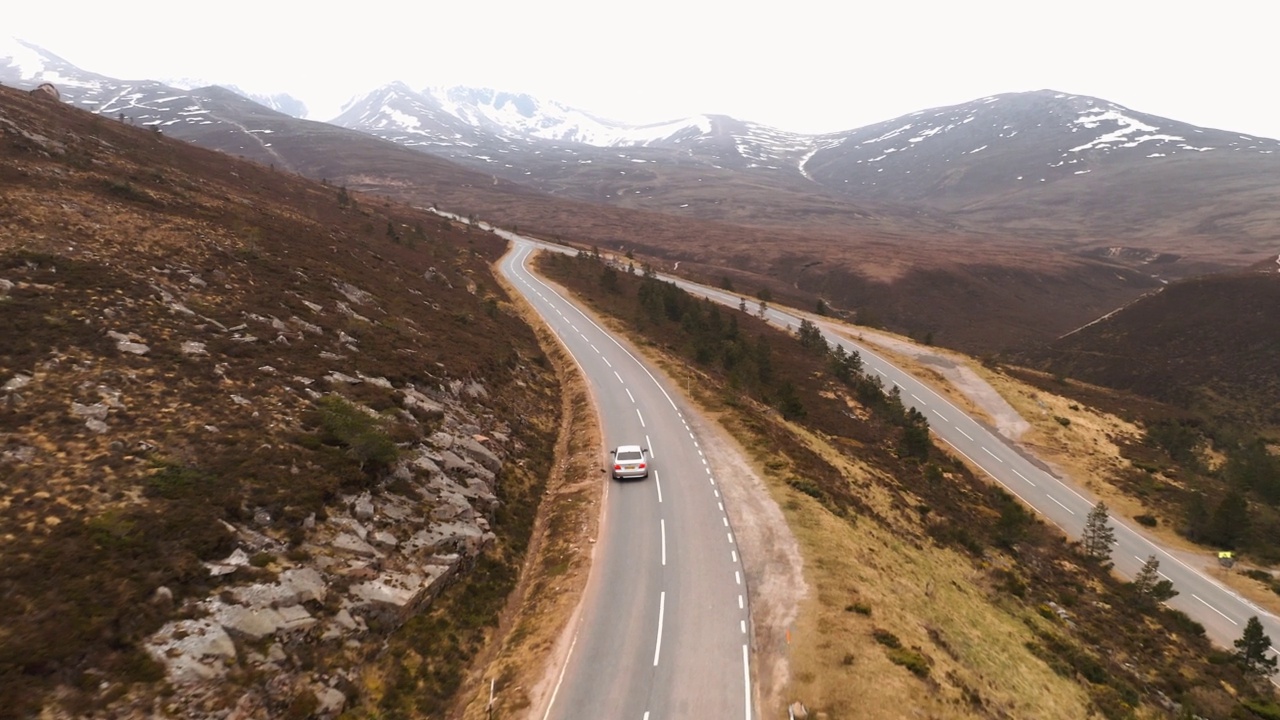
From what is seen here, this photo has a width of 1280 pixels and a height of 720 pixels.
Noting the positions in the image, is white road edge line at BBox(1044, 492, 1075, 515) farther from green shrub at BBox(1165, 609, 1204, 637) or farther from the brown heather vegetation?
green shrub at BBox(1165, 609, 1204, 637)

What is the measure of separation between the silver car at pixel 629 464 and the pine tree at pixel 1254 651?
2627 centimetres

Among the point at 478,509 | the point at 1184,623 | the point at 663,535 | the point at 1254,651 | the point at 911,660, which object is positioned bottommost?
the point at 1184,623

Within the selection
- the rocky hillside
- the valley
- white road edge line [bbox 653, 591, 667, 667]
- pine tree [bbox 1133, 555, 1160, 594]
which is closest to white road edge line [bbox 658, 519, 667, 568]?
the valley

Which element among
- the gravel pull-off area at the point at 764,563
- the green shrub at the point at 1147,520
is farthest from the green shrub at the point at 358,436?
the green shrub at the point at 1147,520

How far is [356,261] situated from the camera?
42.2m

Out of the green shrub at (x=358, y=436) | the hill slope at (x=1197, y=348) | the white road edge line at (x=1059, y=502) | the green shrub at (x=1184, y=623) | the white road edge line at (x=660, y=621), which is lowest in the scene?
the green shrub at (x=1184, y=623)

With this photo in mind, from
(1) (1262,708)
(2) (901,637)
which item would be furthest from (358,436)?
(1) (1262,708)

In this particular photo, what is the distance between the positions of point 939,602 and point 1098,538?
1952cm

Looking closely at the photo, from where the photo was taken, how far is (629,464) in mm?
27031

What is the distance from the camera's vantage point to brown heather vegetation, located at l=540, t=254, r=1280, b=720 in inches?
597

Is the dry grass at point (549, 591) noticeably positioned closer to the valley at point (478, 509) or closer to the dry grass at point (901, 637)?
the valley at point (478, 509)

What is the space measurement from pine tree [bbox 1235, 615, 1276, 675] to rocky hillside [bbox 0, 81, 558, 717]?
31.3 m

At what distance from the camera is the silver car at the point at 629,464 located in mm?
Result: 26828

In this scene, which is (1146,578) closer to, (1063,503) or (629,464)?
(1063,503)
